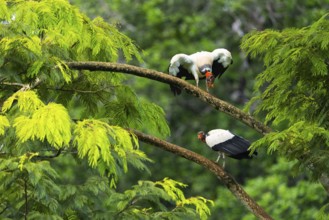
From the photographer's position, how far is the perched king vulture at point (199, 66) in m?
9.77

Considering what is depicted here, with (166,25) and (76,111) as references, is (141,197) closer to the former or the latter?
(76,111)

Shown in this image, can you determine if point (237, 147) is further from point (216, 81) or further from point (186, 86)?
point (216, 81)

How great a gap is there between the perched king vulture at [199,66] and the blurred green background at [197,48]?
34.0ft

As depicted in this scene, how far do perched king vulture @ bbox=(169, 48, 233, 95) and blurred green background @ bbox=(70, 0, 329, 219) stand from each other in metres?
10.4

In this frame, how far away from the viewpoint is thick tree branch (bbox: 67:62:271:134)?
28.3 ft

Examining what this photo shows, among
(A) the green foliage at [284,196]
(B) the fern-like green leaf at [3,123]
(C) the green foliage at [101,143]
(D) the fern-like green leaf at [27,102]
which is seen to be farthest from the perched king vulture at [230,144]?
(A) the green foliage at [284,196]

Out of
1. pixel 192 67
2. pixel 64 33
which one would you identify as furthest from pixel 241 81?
pixel 64 33

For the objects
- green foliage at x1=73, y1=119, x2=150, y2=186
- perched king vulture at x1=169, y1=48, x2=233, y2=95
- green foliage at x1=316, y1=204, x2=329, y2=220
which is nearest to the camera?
green foliage at x1=73, y1=119, x2=150, y2=186

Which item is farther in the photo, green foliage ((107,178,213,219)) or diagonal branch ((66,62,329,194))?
diagonal branch ((66,62,329,194))

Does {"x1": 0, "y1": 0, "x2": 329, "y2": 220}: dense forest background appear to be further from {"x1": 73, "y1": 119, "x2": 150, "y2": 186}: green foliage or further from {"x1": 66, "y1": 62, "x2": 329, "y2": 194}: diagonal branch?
{"x1": 73, "y1": 119, "x2": 150, "y2": 186}: green foliage

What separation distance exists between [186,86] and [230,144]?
1006 mm

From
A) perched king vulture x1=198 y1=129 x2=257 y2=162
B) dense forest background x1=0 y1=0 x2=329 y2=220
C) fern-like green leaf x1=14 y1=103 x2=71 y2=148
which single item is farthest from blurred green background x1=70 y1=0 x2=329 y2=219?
fern-like green leaf x1=14 y1=103 x2=71 y2=148

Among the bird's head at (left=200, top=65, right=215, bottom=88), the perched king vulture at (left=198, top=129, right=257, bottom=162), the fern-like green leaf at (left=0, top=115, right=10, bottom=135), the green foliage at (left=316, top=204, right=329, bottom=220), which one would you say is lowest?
the green foliage at (left=316, top=204, right=329, bottom=220)

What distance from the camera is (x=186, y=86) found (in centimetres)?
887
